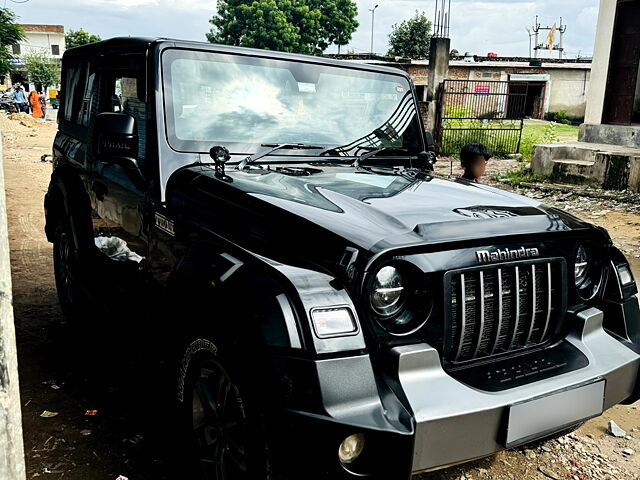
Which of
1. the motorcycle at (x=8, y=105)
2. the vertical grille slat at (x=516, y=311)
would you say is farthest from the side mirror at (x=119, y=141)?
the motorcycle at (x=8, y=105)

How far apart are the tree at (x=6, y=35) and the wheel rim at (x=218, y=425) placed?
22331 millimetres

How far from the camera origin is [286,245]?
2184 mm

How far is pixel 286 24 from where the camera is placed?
4872cm

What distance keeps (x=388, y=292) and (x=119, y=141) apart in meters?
1.57

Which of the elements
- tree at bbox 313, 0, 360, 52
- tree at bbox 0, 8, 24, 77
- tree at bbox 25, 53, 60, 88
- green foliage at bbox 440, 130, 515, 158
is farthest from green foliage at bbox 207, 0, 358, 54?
green foliage at bbox 440, 130, 515, 158

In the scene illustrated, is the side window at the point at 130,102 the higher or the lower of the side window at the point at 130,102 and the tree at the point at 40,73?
the lower

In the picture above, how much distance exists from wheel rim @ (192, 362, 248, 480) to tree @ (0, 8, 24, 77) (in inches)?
879

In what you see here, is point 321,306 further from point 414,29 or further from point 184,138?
point 414,29

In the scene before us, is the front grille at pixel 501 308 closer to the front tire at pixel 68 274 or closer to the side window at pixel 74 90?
the front tire at pixel 68 274

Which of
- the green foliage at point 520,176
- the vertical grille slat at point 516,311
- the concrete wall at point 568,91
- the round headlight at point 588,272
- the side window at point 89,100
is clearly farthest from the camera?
the concrete wall at point 568,91

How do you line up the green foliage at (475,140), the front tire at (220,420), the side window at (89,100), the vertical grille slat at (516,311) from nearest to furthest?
the front tire at (220,420)
the vertical grille slat at (516,311)
the side window at (89,100)
the green foliage at (475,140)

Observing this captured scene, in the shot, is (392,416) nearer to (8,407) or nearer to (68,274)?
(8,407)

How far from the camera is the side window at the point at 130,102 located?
115 inches

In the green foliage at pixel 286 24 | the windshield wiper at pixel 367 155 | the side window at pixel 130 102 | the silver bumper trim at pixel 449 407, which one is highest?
the green foliage at pixel 286 24
